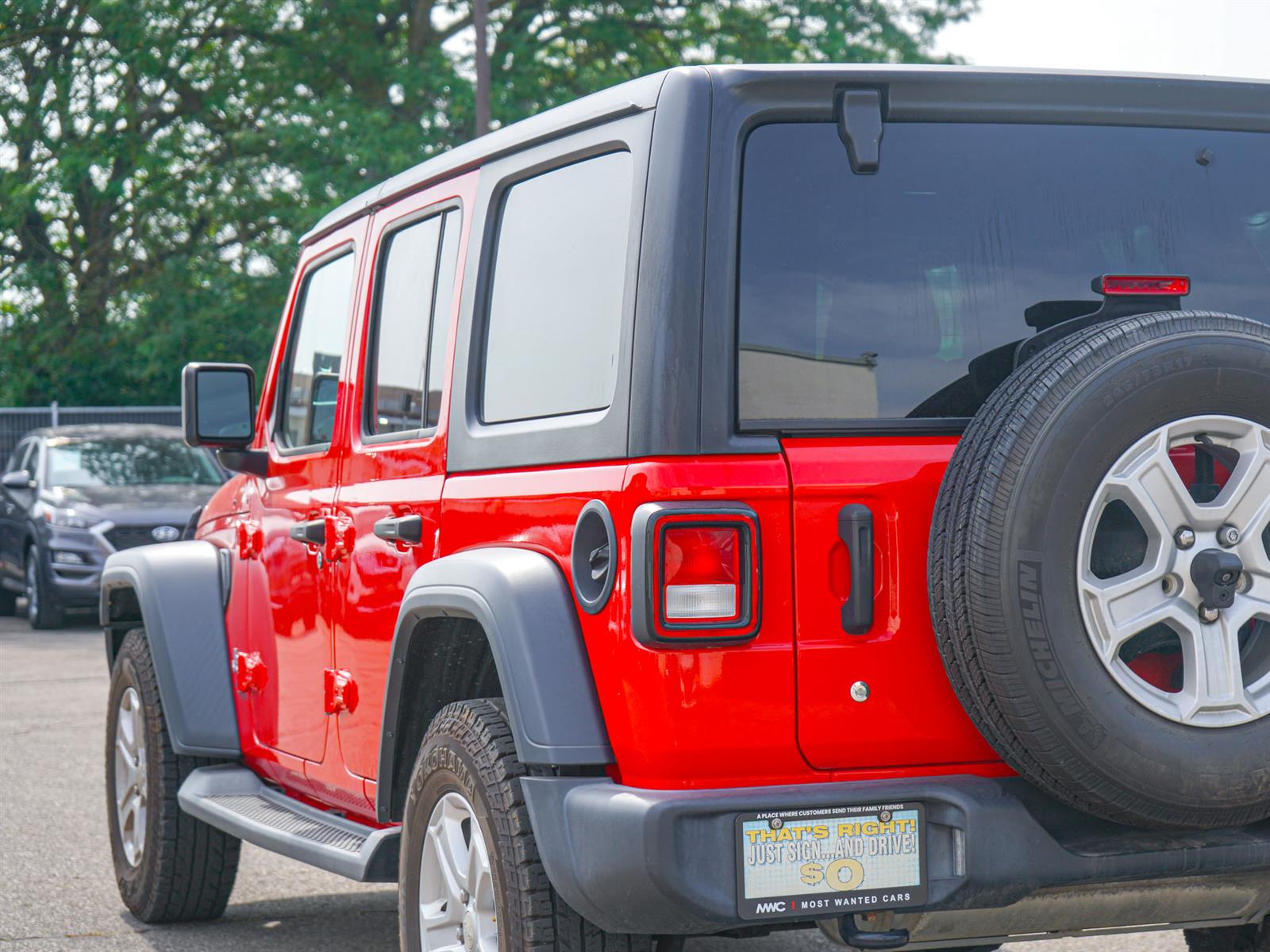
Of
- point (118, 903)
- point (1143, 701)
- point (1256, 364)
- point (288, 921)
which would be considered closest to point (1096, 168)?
point (1256, 364)

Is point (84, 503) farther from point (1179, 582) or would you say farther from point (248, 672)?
point (1179, 582)

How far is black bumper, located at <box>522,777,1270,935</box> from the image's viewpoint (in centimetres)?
283

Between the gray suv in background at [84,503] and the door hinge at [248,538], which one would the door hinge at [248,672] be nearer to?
the door hinge at [248,538]

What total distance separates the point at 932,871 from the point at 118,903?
3.50 meters

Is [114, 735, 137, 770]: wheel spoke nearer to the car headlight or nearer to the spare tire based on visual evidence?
the spare tire

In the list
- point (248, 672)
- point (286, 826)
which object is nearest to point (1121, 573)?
point (286, 826)

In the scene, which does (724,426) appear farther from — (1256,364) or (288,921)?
(288,921)

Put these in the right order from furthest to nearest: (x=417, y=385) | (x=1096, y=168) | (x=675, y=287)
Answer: (x=417, y=385)
(x=1096, y=168)
(x=675, y=287)

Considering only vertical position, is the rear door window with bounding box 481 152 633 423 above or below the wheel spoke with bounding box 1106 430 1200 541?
above

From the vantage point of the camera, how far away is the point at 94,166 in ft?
76.4

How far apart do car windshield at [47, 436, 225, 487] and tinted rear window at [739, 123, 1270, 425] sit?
12.8 metres

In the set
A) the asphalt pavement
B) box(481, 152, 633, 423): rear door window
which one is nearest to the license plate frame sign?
box(481, 152, 633, 423): rear door window

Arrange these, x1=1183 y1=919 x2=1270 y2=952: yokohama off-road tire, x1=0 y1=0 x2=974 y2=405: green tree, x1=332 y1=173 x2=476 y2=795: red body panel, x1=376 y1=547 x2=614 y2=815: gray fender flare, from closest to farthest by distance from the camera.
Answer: x1=376 y1=547 x2=614 y2=815: gray fender flare < x1=1183 y1=919 x2=1270 y2=952: yokohama off-road tire < x1=332 y1=173 x2=476 y2=795: red body panel < x1=0 y1=0 x2=974 y2=405: green tree

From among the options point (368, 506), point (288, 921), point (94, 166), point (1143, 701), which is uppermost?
point (94, 166)
